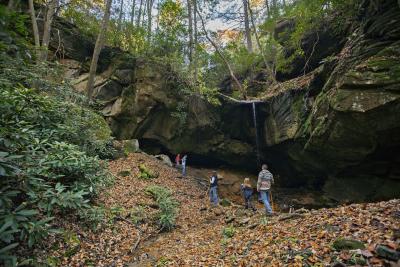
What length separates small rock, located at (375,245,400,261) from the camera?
3500 mm

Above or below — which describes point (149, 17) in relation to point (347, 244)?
above

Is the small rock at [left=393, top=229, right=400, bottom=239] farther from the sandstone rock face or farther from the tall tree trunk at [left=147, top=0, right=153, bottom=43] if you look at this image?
the tall tree trunk at [left=147, top=0, right=153, bottom=43]

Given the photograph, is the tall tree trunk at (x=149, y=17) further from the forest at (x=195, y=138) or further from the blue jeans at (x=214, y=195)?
the blue jeans at (x=214, y=195)

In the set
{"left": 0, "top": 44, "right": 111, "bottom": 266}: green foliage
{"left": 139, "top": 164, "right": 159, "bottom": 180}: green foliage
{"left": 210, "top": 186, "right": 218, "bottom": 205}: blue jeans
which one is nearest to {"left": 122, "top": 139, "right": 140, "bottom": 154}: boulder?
{"left": 139, "top": 164, "right": 159, "bottom": 180}: green foliage

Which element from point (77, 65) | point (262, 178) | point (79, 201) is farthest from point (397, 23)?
point (77, 65)

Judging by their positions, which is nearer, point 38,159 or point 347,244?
point 347,244

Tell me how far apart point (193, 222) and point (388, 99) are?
24.0ft

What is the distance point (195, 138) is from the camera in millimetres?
18250

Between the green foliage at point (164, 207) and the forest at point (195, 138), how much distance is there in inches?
2.7

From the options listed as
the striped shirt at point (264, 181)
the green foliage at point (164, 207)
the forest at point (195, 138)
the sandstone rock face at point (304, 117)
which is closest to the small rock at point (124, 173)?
the forest at point (195, 138)

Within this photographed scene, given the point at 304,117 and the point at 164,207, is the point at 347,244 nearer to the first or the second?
the point at 164,207

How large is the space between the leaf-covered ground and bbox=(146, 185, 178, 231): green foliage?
231 millimetres

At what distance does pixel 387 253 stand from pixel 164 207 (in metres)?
6.33

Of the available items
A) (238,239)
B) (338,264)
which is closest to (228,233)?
(238,239)
